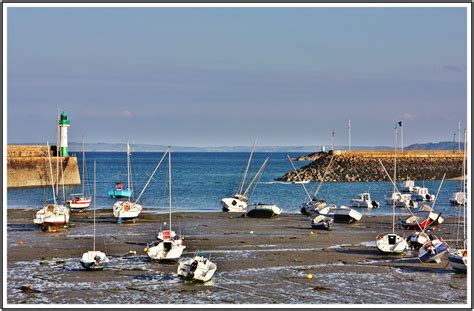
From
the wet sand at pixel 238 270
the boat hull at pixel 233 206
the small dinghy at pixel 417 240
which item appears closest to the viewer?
the wet sand at pixel 238 270

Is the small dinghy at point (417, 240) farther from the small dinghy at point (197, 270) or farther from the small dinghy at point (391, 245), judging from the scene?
the small dinghy at point (197, 270)

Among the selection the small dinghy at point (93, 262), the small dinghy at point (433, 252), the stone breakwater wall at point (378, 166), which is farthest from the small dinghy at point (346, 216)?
the stone breakwater wall at point (378, 166)

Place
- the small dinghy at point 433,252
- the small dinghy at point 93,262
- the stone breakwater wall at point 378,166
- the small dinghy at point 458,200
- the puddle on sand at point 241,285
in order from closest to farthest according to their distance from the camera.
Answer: the puddle on sand at point 241,285, the small dinghy at point 93,262, the small dinghy at point 433,252, the small dinghy at point 458,200, the stone breakwater wall at point 378,166

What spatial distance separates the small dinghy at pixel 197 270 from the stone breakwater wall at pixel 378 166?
322ft

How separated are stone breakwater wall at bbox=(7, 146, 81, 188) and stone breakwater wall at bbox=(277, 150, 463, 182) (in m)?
45.1

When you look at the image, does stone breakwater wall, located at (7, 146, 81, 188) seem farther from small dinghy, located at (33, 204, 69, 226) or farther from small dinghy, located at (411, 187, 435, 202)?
small dinghy, located at (33, 204, 69, 226)

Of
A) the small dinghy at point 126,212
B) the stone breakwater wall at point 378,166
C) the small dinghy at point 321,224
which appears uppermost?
the stone breakwater wall at point 378,166

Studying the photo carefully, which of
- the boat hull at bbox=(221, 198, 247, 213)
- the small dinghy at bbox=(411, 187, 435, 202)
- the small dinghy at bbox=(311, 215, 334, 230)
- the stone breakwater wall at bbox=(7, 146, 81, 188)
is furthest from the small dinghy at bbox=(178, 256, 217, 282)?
the stone breakwater wall at bbox=(7, 146, 81, 188)

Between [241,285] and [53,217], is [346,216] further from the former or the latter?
[241,285]

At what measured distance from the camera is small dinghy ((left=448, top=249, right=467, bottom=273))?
124ft

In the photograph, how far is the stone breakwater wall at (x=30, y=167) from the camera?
107625 millimetres

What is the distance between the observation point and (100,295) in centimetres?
3384

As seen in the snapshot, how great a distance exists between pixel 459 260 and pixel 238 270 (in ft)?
33.8

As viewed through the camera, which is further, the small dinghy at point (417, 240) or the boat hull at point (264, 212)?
the boat hull at point (264, 212)
